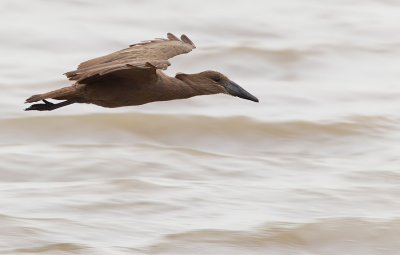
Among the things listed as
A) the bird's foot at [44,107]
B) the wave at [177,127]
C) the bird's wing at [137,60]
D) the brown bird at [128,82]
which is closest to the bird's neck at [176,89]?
the brown bird at [128,82]

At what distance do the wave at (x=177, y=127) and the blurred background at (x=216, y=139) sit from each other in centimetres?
3

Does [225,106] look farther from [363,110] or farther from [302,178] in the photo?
[302,178]

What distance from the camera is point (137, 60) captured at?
13.6 metres

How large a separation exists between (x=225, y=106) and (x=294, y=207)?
527 cm

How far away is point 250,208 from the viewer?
16891 millimetres

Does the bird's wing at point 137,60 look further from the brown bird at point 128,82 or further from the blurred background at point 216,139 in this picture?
the blurred background at point 216,139

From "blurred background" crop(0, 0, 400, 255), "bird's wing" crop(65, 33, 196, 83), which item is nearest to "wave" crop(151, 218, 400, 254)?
"blurred background" crop(0, 0, 400, 255)

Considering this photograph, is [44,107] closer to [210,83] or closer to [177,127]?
[210,83]

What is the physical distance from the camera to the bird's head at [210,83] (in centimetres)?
1434

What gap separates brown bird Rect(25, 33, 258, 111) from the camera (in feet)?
43.1

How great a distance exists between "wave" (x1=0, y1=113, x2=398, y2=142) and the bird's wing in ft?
17.8

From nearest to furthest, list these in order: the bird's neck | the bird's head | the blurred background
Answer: the bird's neck < the bird's head < the blurred background

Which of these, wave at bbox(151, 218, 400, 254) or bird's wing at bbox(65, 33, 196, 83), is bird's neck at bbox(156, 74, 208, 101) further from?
wave at bbox(151, 218, 400, 254)

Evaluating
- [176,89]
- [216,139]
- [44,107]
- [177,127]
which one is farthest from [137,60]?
[177,127]
